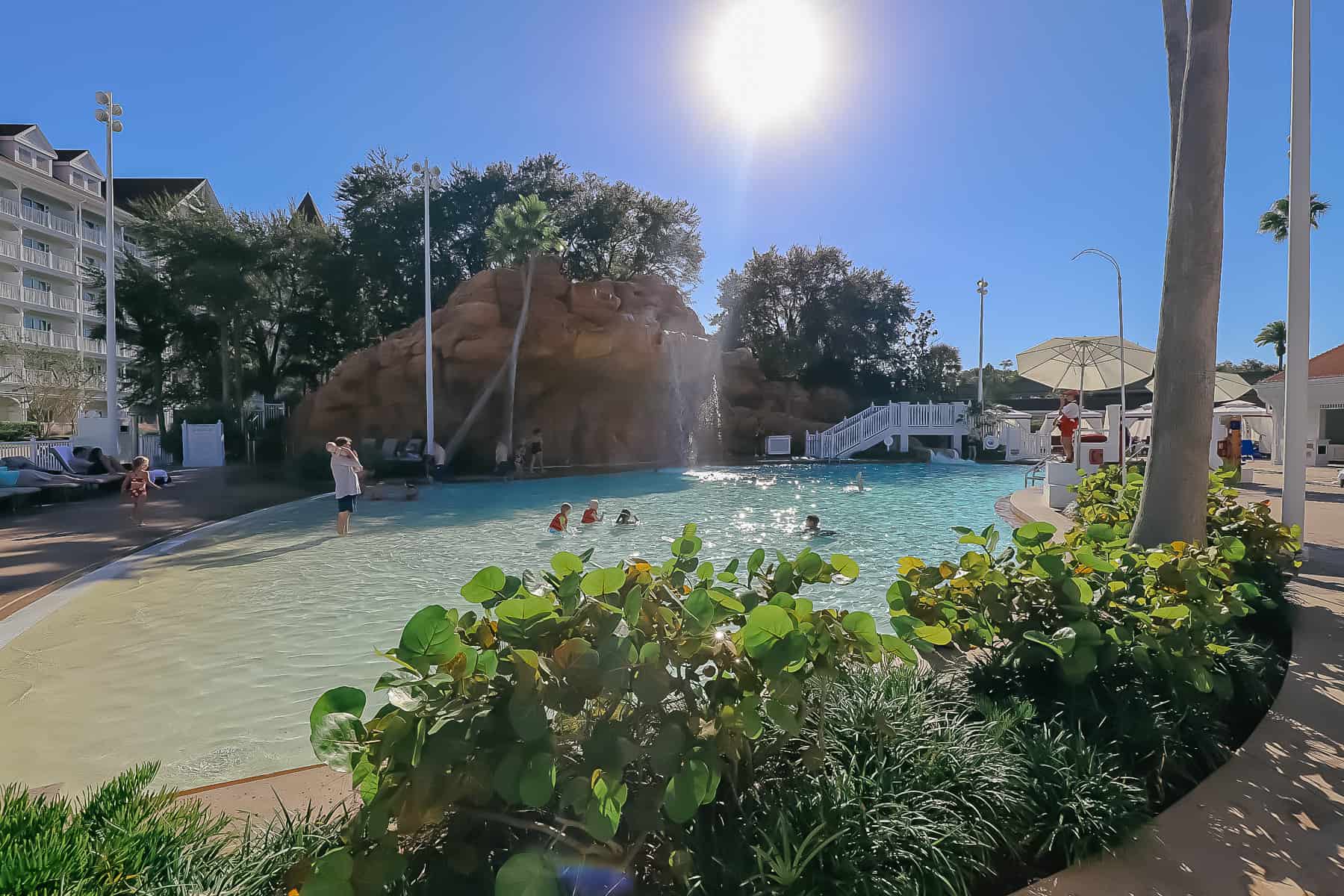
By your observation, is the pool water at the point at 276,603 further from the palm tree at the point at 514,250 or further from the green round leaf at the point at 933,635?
the palm tree at the point at 514,250

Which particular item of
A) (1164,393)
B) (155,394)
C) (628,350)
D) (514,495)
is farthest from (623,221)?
(1164,393)

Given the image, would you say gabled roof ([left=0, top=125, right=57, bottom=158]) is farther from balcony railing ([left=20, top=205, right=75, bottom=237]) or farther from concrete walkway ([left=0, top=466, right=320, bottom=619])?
concrete walkway ([left=0, top=466, right=320, bottom=619])

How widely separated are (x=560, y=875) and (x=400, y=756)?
0.58 metres

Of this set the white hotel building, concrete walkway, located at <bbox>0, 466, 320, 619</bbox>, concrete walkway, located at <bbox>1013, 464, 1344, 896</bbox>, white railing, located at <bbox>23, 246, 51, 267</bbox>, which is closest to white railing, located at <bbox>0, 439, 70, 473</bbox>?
concrete walkway, located at <bbox>0, 466, 320, 619</bbox>

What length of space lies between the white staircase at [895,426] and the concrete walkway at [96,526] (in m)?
20.2

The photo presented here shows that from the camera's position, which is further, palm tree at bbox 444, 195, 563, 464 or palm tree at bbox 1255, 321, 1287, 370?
palm tree at bbox 1255, 321, 1287, 370

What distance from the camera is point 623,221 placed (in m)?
34.3

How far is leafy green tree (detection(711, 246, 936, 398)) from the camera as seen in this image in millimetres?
34750

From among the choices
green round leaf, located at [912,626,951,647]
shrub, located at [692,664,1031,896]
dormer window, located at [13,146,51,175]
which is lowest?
shrub, located at [692,664,1031,896]

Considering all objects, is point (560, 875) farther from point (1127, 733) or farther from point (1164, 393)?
point (1164, 393)

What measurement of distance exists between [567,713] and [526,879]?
16.1 inches

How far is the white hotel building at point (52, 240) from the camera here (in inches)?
1426

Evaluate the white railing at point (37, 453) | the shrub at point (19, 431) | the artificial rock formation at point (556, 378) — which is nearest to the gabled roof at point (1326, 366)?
the artificial rock formation at point (556, 378)

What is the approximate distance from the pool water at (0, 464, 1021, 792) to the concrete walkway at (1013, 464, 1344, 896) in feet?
12.6
